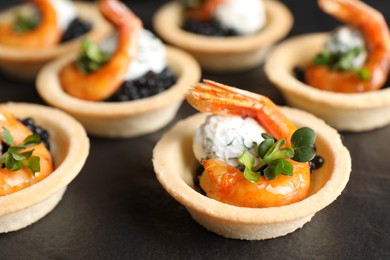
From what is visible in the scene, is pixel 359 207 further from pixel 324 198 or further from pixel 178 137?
pixel 178 137

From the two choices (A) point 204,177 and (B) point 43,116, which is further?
(B) point 43,116

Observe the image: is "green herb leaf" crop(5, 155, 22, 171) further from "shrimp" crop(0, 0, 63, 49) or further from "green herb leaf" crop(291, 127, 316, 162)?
"shrimp" crop(0, 0, 63, 49)

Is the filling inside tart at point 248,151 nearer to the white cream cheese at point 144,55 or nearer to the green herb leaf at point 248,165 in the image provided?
the green herb leaf at point 248,165

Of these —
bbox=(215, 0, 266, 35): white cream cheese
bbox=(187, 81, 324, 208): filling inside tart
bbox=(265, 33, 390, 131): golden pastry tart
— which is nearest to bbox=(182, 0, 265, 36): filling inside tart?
bbox=(215, 0, 266, 35): white cream cheese

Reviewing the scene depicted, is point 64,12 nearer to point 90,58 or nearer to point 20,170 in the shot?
point 90,58

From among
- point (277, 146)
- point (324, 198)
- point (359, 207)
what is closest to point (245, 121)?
point (277, 146)

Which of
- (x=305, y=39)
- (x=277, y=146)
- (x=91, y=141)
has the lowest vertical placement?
(x=91, y=141)

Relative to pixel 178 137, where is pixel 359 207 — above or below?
below
